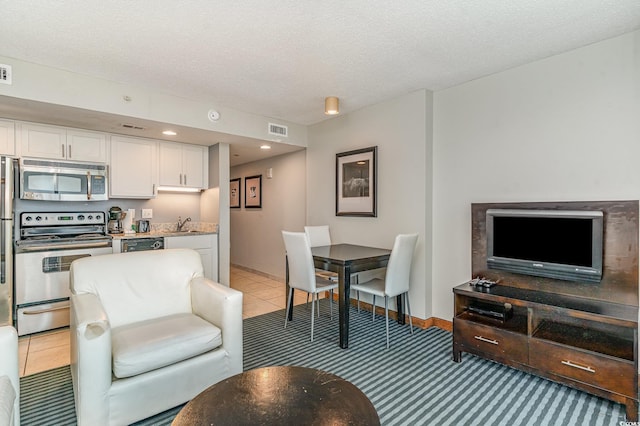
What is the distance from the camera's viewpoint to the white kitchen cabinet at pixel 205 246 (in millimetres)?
4046

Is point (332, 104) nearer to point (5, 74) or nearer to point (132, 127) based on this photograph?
point (132, 127)

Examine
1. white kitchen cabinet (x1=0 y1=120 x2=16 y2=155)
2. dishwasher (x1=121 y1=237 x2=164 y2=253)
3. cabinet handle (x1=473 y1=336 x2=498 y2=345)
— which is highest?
white kitchen cabinet (x1=0 y1=120 x2=16 y2=155)

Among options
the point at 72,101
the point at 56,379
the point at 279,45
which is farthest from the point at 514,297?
the point at 72,101

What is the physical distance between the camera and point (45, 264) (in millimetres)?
3186

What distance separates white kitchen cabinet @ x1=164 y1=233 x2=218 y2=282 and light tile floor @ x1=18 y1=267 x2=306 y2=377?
2.00 feet

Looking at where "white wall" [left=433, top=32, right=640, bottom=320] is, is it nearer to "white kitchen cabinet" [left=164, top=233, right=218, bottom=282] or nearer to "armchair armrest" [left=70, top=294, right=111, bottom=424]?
"white kitchen cabinet" [left=164, top=233, right=218, bottom=282]

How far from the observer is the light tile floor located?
8.37 ft

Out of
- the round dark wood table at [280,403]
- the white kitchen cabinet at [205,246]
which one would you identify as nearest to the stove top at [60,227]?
the white kitchen cabinet at [205,246]

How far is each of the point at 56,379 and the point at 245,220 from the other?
4032 millimetres

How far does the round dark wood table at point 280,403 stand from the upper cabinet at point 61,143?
11.1 ft

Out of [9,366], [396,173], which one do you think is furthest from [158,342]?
[396,173]

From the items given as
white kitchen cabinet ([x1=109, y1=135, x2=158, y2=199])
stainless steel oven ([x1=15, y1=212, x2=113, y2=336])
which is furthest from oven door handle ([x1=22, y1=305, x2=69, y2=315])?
white kitchen cabinet ([x1=109, y1=135, x2=158, y2=199])

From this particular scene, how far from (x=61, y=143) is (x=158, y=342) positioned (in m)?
2.89

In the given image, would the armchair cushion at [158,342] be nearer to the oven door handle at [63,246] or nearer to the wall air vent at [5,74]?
the oven door handle at [63,246]
